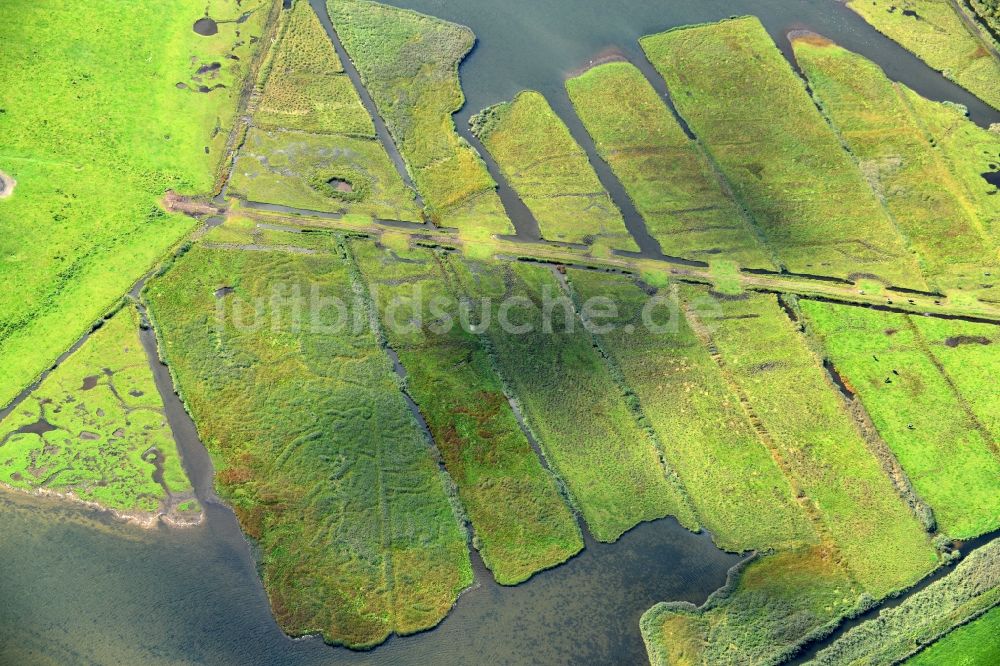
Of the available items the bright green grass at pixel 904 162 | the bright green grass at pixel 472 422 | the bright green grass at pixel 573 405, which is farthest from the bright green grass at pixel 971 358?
the bright green grass at pixel 472 422

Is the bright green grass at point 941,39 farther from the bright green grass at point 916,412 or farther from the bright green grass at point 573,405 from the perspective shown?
the bright green grass at point 573,405

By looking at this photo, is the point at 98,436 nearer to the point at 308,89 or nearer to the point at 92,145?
the point at 92,145

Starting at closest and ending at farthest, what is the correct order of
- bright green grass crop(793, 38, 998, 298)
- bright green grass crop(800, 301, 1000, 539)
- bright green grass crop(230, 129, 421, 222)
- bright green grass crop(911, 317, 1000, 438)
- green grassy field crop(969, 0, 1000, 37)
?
1. bright green grass crop(800, 301, 1000, 539)
2. bright green grass crop(911, 317, 1000, 438)
3. bright green grass crop(230, 129, 421, 222)
4. bright green grass crop(793, 38, 998, 298)
5. green grassy field crop(969, 0, 1000, 37)

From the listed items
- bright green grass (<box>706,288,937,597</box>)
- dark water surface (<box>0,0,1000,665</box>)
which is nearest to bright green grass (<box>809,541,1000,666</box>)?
bright green grass (<box>706,288,937,597</box>)

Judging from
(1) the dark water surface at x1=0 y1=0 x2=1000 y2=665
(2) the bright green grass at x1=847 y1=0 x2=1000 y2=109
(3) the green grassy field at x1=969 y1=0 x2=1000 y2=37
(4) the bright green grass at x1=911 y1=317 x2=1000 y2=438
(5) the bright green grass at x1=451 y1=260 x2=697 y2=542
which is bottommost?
(1) the dark water surface at x1=0 y1=0 x2=1000 y2=665

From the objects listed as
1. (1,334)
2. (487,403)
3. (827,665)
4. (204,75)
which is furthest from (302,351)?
(827,665)

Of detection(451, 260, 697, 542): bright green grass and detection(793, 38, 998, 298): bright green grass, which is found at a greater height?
detection(793, 38, 998, 298): bright green grass

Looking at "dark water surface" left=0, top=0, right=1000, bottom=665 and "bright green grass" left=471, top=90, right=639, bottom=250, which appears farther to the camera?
"bright green grass" left=471, top=90, right=639, bottom=250

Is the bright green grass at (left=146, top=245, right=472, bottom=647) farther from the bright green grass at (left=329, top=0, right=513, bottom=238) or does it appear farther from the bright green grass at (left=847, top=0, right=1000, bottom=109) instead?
the bright green grass at (left=847, top=0, right=1000, bottom=109)
